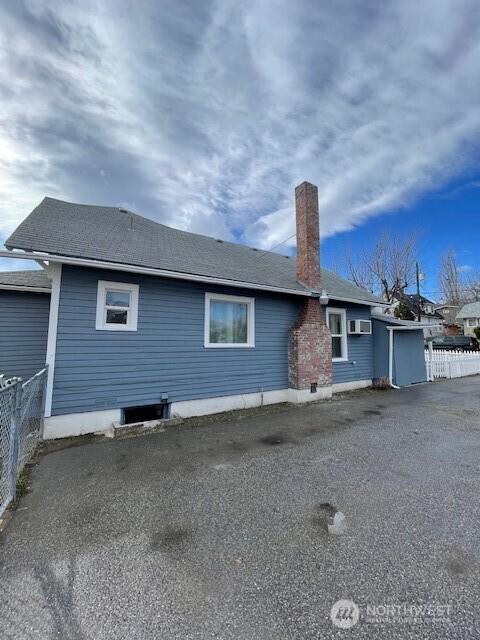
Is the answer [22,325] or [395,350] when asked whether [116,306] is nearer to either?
[22,325]

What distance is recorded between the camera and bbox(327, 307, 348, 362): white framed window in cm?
962

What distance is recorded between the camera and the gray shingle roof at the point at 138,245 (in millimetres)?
5660

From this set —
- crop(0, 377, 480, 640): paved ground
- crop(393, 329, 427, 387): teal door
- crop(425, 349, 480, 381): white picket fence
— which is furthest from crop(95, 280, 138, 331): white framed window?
crop(425, 349, 480, 381): white picket fence

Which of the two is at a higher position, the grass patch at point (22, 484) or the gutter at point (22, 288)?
the gutter at point (22, 288)

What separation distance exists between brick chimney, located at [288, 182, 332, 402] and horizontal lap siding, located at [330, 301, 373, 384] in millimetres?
1074

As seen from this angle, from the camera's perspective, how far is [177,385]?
6.44 m

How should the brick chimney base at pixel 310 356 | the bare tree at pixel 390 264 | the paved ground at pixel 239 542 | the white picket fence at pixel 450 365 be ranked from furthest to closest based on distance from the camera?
1. the bare tree at pixel 390 264
2. the white picket fence at pixel 450 365
3. the brick chimney base at pixel 310 356
4. the paved ground at pixel 239 542

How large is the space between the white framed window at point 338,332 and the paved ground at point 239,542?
16.3ft

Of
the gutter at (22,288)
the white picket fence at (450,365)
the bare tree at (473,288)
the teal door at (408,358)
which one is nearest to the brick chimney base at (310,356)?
the teal door at (408,358)

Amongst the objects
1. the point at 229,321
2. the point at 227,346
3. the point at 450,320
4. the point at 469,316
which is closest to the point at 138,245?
the point at 229,321

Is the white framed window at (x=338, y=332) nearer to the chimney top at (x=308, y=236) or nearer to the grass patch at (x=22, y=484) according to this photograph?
the chimney top at (x=308, y=236)

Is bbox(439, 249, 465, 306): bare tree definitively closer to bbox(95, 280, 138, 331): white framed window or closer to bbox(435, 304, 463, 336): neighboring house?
bbox(435, 304, 463, 336): neighboring house

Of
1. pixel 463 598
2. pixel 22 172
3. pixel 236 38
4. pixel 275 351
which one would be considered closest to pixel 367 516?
pixel 463 598

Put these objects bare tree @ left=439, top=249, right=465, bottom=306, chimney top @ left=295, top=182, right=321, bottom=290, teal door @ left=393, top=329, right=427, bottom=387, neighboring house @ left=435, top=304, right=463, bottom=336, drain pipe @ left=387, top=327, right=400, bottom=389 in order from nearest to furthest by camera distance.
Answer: chimney top @ left=295, top=182, right=321, bottom=290
drain pipe @ left=387, top=327, right=400, bottom=389
teal door @ left=393, top=329, right=427, bottom=387
neighboring house @ left=435, top=304, right=463, bottom=336
bare tree @ left=439, top=249, right=465, bottom=306
